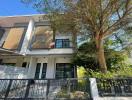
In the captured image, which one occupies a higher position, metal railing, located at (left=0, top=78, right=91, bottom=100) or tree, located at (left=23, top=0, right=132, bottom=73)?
tree, located at (left=23, top=0, right=132, bottom=73)

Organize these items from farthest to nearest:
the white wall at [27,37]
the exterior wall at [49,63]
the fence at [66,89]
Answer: the exterior wall at [49,63], the white wall at [27,37], the fence at [66,89]

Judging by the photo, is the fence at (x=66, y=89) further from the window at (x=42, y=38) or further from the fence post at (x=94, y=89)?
the window at (x=42, y=38)

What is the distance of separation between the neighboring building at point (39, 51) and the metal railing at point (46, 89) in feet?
25.8

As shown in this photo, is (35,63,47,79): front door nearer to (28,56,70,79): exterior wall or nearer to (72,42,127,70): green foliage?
(28,56,70,79): exterior wall

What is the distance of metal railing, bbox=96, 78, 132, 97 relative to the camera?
888 centimetres

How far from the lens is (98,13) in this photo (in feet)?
36.8

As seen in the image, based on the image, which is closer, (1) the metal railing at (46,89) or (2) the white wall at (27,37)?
(1) the metal railing at (46,89)

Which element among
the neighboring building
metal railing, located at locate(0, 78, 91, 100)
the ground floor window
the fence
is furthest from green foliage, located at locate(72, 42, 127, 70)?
metal railing, located at locate(0, 78, 91, 100)

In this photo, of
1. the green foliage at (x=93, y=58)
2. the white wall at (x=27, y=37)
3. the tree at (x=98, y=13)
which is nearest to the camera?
the tree at (x=98, y=13)

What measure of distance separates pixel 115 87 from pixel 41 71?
1106 centimetres

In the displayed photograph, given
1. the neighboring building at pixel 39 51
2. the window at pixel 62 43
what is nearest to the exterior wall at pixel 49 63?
the neighboring building at pixel 39 51

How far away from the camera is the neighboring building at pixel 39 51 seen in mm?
17750

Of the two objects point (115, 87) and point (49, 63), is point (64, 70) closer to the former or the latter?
point (49, 63)

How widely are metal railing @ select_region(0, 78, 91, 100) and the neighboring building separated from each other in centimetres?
787
